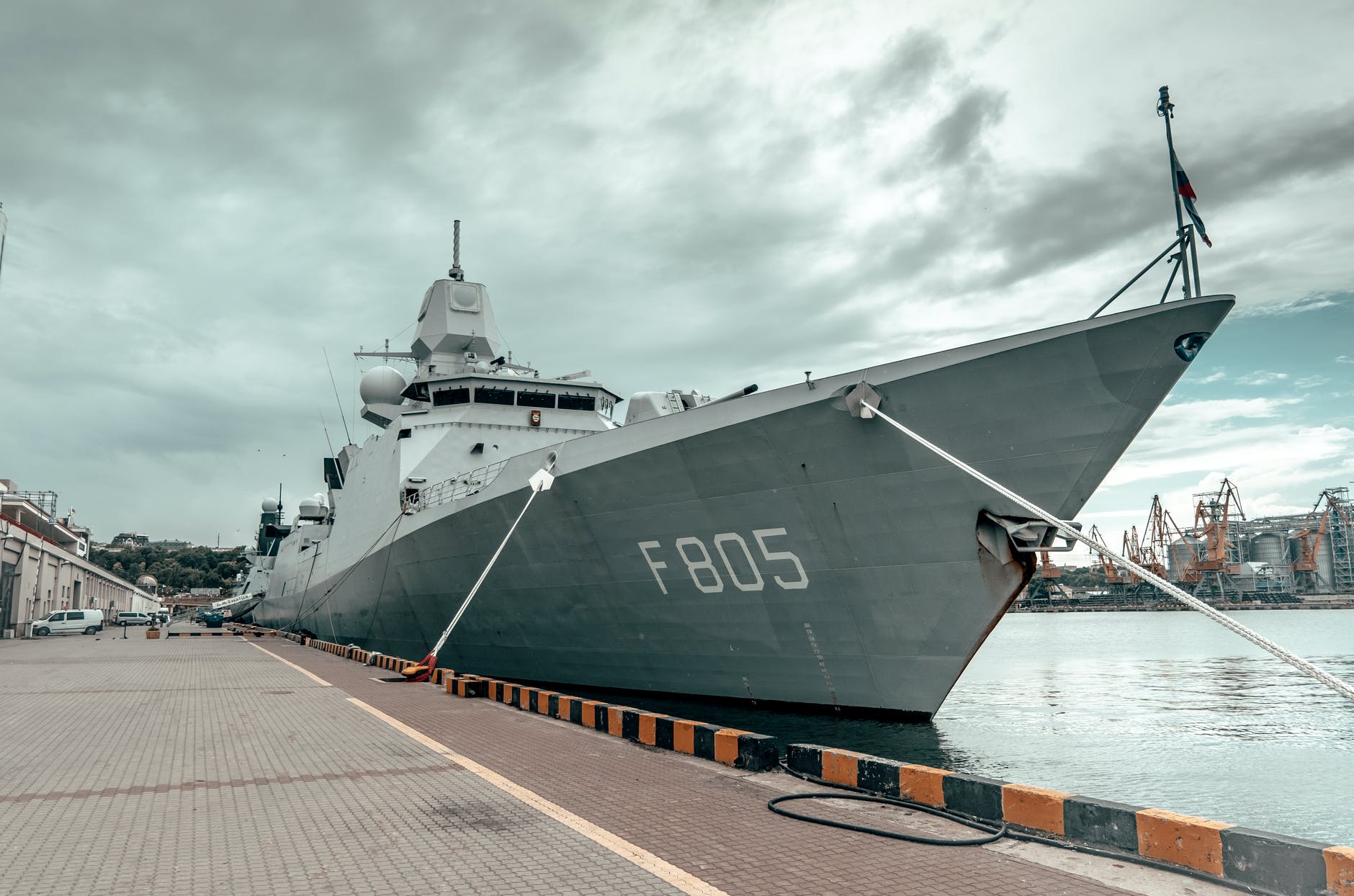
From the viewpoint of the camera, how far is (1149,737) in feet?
32.0

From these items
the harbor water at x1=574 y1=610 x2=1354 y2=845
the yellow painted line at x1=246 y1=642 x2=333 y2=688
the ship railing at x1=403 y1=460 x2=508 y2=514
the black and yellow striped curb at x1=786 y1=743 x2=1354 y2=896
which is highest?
the ship railing at x1=403 y1=460 x2=508 y2=514

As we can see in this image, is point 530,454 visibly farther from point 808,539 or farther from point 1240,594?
point 1240,594

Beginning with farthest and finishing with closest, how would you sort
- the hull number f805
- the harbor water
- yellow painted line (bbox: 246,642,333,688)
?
yellow painted line (bbox: 246,642,333,688) → the hull number f805 → the harbor water

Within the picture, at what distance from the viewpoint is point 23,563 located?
1141 inches

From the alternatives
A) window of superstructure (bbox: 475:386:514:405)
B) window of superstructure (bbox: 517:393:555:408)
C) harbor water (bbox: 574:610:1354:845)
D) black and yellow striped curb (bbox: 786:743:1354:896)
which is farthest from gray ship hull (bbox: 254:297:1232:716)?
window of superstructure (bbox: 517:393:555:408)

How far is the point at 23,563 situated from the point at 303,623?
42.3ft

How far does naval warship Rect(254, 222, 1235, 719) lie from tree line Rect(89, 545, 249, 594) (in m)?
111

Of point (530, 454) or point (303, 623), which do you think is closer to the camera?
point (530, 454)

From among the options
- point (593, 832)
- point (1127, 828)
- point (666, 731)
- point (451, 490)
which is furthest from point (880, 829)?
point (451, 490)

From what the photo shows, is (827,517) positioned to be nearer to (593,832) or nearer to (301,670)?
(593,832)

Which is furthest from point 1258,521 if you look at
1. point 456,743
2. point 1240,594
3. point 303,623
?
point 456,743

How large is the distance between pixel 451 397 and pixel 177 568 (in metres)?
122

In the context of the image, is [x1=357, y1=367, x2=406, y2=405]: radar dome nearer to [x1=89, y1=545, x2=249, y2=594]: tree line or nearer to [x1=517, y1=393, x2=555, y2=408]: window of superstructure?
[x1=517, y1=393, x2=555, y2=408]: window of superstructure

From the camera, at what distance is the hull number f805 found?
7.87 meters
